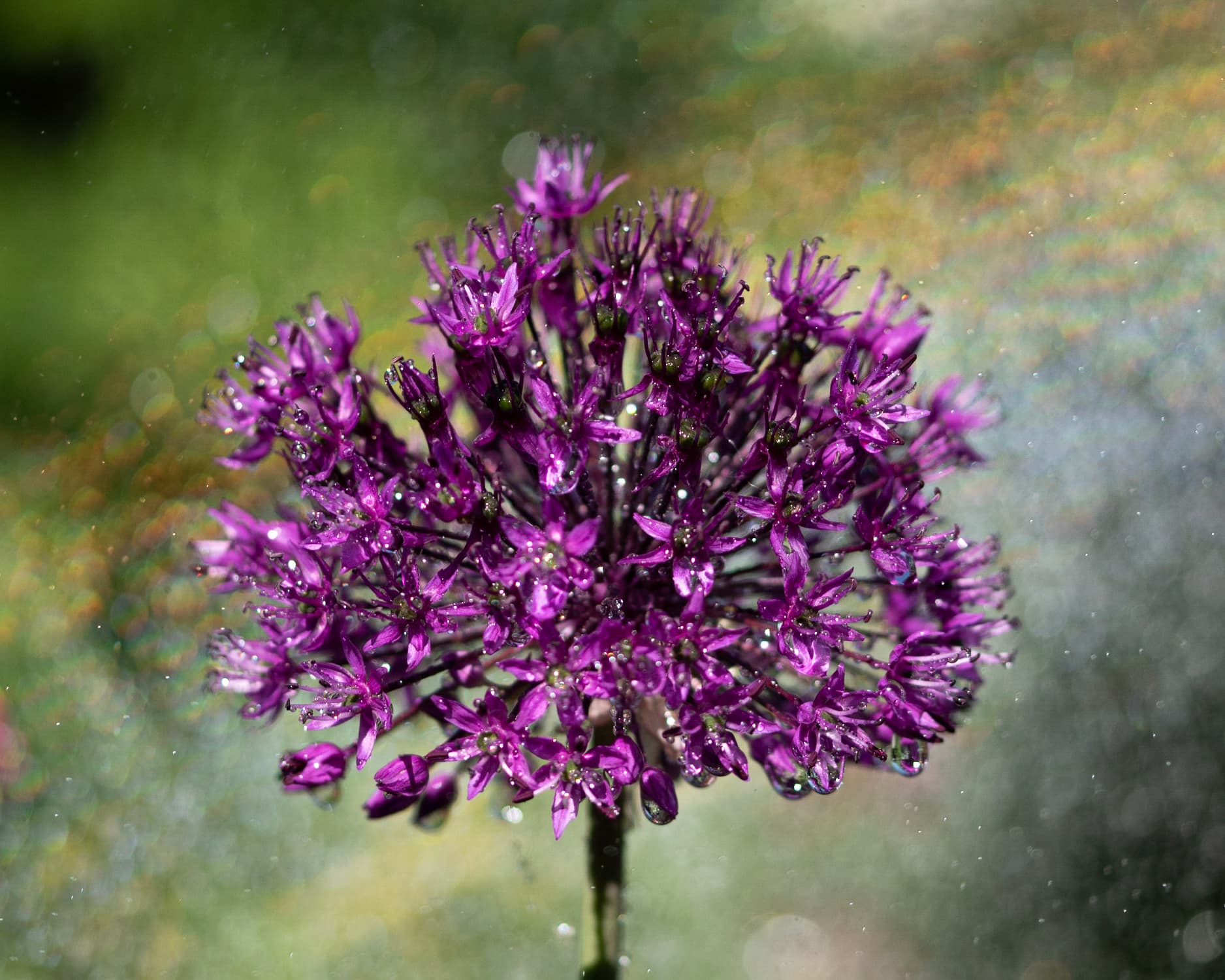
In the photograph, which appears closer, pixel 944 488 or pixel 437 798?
pixel 437 798

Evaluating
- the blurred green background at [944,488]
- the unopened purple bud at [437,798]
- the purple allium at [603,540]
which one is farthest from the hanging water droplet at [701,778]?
the blurred green background at [944,488]

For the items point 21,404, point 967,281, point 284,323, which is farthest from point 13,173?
point 967,281

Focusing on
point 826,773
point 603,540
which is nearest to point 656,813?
point 826,773

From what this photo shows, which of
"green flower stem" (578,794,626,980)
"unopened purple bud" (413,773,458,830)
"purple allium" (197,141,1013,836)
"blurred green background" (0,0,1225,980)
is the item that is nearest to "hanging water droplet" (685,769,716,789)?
"purple allium" (197,141,1013,836)

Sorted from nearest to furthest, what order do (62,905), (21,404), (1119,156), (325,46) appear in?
(62,905), (1119,156), (21,404), (325,46)

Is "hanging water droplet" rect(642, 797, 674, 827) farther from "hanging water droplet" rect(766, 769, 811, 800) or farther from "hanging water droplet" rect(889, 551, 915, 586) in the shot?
"hanging water droplet" rect(889, 551, 915, 586)

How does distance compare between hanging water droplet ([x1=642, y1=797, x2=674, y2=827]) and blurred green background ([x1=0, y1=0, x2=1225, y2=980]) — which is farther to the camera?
blurred green background ([x1=0, y1=0, x2=1225, y2=980])

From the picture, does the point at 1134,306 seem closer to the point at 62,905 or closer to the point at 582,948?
the point at 582,948

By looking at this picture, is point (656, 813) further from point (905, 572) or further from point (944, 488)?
point (944, 488)
